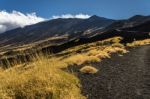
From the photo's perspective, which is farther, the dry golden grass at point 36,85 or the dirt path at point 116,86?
the dirt path at point 116,86

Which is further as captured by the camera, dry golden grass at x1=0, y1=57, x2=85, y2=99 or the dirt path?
the dirt path

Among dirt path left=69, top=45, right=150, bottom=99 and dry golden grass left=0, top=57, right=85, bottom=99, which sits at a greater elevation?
dry golden grass left=0, top=57, right=85, bottom=99

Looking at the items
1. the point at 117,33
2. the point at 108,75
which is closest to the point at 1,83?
the point at 108,75

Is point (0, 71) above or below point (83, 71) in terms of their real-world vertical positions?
above

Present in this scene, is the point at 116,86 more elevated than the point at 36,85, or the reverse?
the point at 36,85

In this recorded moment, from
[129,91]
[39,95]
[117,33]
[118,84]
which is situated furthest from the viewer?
[117,33]

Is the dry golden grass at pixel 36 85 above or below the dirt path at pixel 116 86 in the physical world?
above

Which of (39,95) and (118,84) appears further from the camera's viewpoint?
(118,84)

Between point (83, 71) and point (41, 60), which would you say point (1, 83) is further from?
point (83, 71)

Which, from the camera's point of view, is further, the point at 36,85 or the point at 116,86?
the point at 116,86

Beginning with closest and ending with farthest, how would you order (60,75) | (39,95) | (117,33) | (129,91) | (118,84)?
(39,95) → (60,75) → (129,91) → (118,84) → (117,33)

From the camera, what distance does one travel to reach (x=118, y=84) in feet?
53.2

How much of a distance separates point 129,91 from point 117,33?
92988 millimetres

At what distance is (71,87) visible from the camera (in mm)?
12703
